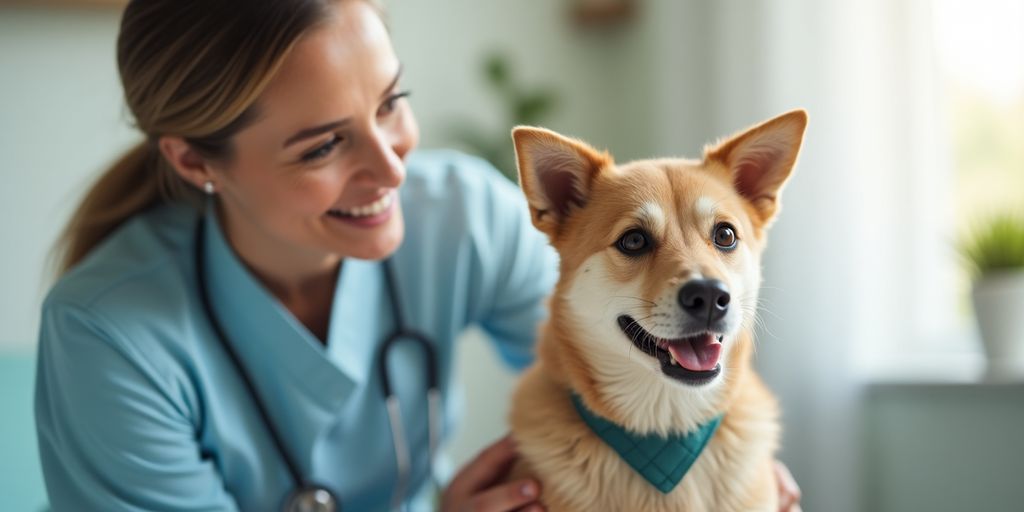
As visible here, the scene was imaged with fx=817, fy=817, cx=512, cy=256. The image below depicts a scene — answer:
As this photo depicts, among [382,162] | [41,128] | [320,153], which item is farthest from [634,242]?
[41,128]

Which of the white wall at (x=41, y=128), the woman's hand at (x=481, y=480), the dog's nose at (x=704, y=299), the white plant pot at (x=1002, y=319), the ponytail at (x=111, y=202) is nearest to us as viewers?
the dog's nose at (x=704, y=299)

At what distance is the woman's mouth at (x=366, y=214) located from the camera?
1.47 metres

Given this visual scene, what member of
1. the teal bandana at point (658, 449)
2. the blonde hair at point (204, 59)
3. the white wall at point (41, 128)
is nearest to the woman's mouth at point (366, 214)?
the blonde hair at point (204, 59)

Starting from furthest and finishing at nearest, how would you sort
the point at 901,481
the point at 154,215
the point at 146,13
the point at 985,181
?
the point at 985,181 → the point at 901,481 → the point at 154,215 → the point at 146,13

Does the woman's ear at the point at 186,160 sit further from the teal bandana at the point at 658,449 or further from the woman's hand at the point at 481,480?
the teal bandana at the point at 658,449

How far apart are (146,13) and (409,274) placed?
70 centimetres

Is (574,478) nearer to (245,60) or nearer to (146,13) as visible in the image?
(245,60)

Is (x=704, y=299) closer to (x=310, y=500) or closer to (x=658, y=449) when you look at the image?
(x=658, y=449)

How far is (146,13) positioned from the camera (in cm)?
139

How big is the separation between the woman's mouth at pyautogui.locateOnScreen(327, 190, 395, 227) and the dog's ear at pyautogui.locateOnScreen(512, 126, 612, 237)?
0.30 m

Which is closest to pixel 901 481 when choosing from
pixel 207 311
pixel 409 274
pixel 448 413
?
pixel 448 413

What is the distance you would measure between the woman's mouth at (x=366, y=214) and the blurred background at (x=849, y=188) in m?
0.92

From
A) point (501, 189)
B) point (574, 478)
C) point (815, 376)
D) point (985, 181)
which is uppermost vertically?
point (501, 189)

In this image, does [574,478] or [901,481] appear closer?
[574,478]
